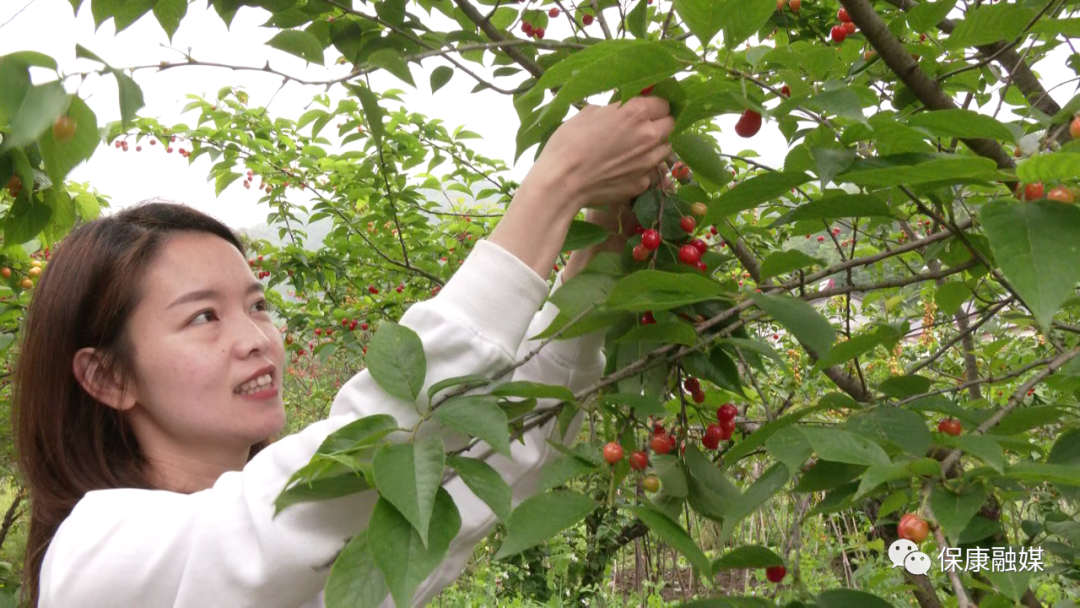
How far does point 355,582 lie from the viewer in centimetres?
79

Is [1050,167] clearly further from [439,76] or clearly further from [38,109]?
[439,76]

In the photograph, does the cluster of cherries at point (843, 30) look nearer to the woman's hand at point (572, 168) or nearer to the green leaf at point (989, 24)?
the green leaf at point (989, 24)

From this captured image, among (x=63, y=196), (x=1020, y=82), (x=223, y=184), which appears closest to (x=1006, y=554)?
(x=1020, y=82)

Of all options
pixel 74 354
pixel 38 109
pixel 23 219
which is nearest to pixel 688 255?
pixel 38 109

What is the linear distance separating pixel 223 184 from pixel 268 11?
2343 mm

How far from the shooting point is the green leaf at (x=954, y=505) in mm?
692

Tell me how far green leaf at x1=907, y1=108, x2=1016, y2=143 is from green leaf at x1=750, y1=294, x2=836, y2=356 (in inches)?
8.9

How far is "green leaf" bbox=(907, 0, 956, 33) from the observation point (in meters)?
1.11

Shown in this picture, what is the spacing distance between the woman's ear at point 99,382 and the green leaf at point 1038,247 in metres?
1.39

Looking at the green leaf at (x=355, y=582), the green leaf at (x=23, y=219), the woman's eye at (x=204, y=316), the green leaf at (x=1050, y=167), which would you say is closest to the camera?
the green leaf at (x=1050, y=167)

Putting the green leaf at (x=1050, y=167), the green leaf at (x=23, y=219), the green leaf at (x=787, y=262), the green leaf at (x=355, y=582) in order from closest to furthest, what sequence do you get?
the green leaf at (x=1050, y=167) → the green leaf at (x=355, y=582) → the green leaf at (x=787, y=262) → the green leaf at (x=23, y=219)

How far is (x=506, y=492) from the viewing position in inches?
31.2

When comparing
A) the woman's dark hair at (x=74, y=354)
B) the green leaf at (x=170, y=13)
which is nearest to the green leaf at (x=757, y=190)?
the green leaf at (x=170, y=13)

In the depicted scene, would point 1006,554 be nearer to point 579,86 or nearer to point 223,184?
point 579,86
